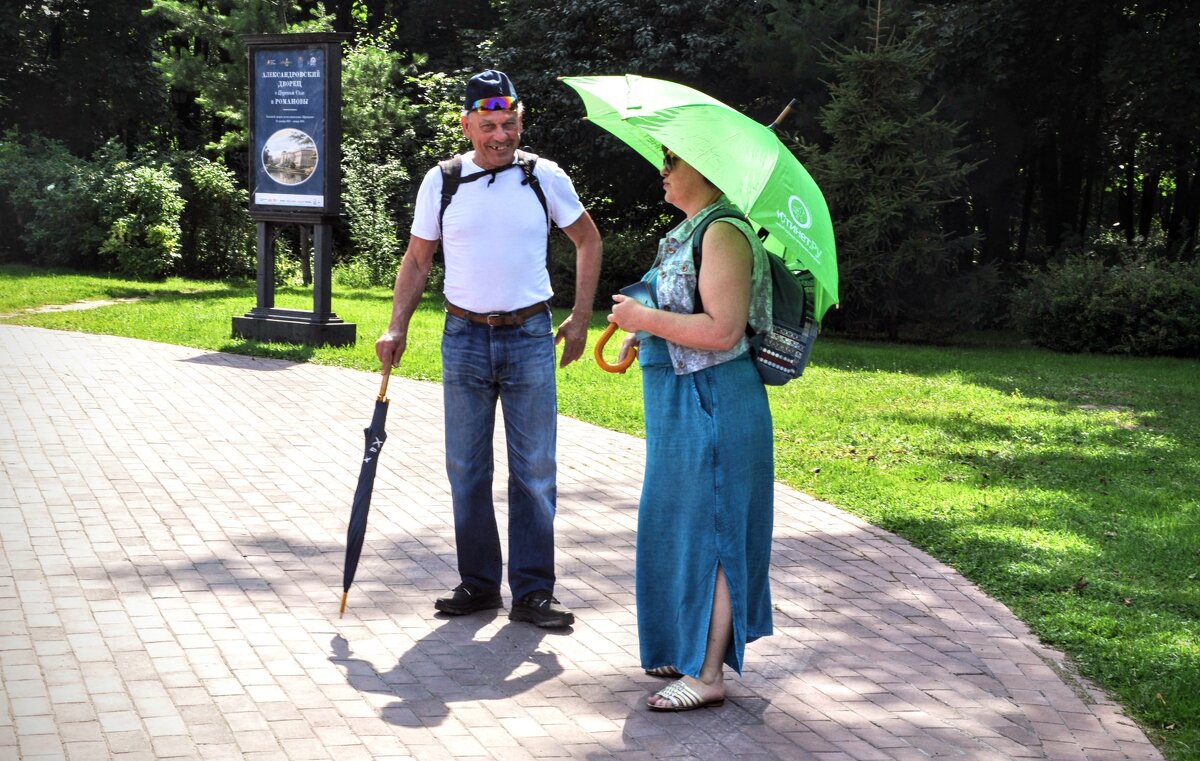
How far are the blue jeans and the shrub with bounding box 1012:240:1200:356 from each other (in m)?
14.6

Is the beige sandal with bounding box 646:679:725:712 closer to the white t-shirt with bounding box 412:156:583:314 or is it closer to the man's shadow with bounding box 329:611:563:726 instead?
the man's shadow with bounding box 329:611:563:726

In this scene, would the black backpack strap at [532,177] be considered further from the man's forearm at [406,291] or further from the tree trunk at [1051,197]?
the tree trunk at [1051,197]

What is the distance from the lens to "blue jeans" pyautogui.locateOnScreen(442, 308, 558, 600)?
522cm

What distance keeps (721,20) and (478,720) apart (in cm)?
2066

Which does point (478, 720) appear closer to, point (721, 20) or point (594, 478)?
point (594, 478)

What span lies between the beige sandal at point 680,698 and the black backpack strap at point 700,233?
1310 mm

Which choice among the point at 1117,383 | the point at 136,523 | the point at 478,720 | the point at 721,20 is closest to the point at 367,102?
the point at 721,20

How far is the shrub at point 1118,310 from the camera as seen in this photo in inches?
699

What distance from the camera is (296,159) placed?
14000 mm

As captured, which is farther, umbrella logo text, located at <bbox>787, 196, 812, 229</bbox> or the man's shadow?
the man's shadow

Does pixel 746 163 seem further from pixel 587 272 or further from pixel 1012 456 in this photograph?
pixel 1012 456

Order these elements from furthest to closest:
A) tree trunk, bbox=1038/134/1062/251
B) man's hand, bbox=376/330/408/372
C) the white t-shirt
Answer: tree trunk, bbox=1038/134/1062/251, man's hand, bbox=376/330/408/372, the white t-shirt

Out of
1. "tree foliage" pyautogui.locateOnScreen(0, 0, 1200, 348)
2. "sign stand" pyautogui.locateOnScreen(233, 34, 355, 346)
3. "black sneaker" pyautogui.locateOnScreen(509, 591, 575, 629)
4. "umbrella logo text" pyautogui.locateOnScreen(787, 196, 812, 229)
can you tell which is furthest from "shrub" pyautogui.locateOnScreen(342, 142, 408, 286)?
"umbrella logo text" pyautogui.locateOnScreen(787, 196, 812, 229)

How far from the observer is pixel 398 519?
7066 mm
